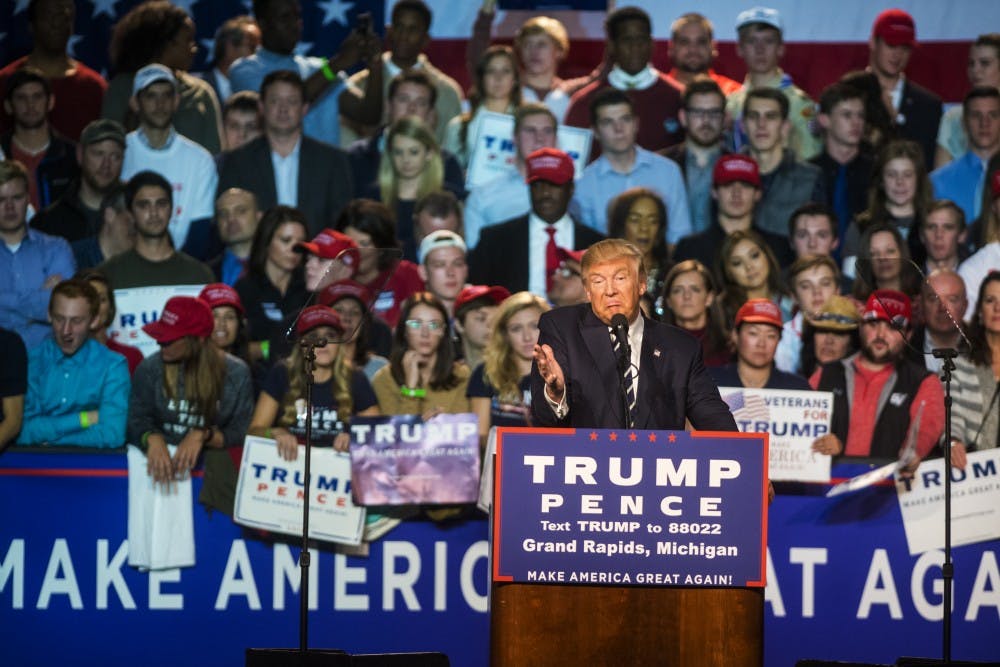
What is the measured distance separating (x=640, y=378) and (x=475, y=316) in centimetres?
340

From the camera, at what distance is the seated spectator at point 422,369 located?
26.4ft

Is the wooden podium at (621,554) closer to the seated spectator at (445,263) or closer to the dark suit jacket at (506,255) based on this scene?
the seated spectator at (445,263)

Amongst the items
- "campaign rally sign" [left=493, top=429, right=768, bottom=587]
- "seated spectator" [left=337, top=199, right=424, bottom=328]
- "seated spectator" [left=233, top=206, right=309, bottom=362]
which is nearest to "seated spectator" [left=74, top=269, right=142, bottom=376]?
"seated spectator" [left=233, top=206, right=309, bottom=362]

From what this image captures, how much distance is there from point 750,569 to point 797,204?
16.6 feet

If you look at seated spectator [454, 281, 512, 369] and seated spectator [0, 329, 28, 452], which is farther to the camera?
seated spectator [454, 281, 512, 369]

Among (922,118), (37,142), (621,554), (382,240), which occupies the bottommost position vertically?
(621,554)

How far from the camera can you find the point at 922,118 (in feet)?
32.5

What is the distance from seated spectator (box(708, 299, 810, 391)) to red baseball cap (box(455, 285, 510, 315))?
1248 mm

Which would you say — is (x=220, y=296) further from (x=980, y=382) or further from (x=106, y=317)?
(x=980, y=382)

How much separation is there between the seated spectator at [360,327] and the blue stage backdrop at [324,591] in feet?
3.67

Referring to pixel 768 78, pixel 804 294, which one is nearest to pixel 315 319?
pixel 804 294

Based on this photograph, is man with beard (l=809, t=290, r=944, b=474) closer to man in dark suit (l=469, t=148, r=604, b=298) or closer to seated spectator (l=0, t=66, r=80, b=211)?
man in dark suit (l=469, t=148, r=604, b=298)

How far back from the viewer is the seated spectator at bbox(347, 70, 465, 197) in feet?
31.4

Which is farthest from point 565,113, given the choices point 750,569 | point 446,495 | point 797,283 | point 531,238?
point 750,569
